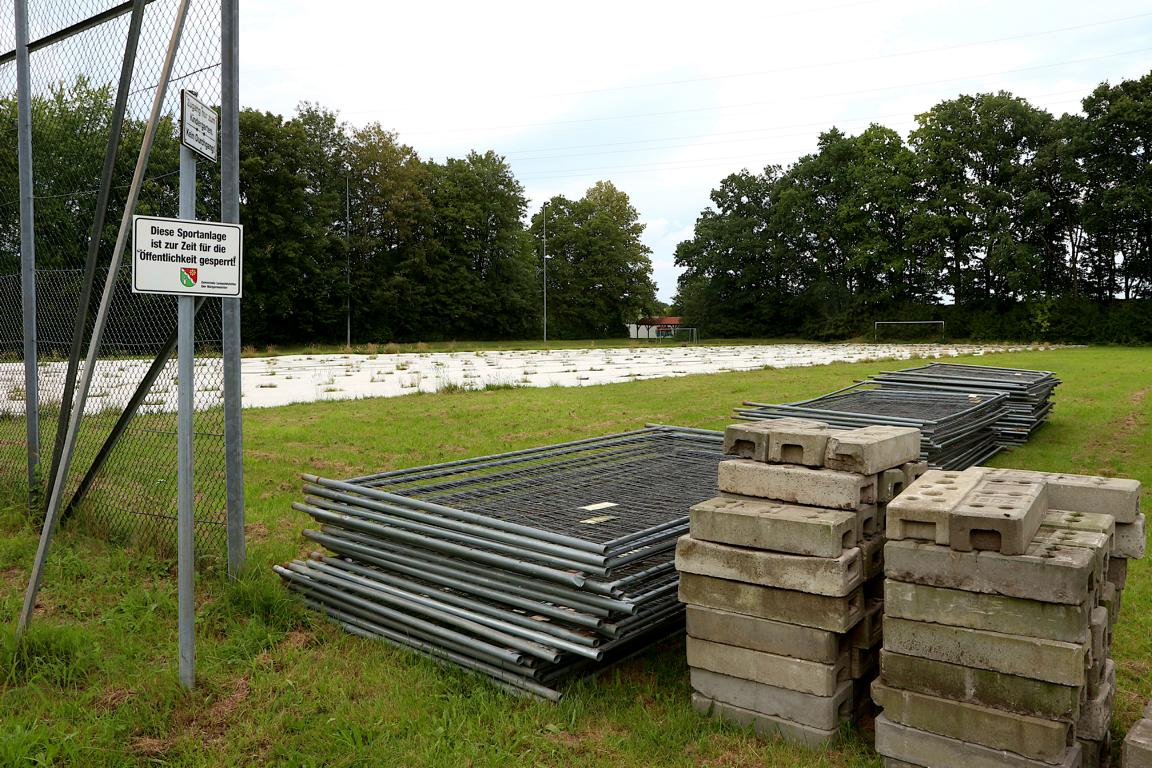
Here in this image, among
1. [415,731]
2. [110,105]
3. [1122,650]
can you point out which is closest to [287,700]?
[415,731]

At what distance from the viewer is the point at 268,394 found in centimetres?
1639

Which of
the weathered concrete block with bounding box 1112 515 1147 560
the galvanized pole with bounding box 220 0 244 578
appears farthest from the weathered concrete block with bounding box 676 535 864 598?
the galvanized pole with bounding box 220 0 244 578

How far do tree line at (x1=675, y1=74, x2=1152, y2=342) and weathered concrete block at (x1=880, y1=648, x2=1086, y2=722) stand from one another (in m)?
48.6

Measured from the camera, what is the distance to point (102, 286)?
247 inches

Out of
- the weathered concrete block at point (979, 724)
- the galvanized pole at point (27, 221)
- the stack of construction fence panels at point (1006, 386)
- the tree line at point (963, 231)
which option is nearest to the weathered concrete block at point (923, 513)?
the weathered concrete block at point (979, 724)

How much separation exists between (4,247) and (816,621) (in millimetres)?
8124

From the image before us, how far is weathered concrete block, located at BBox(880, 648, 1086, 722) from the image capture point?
288cm

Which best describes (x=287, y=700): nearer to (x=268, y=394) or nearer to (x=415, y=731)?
(x=415, y=731)

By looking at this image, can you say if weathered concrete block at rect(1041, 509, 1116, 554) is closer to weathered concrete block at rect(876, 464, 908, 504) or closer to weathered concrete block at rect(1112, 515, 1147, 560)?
weathered concrete block at rect(1112, 515, 1147, 560)

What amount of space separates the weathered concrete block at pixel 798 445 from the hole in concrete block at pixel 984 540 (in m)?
0.77

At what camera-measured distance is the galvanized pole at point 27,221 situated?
6.85m

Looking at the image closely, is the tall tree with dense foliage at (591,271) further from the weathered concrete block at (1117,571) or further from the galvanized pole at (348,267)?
the weathered concrete block at (1117,571)

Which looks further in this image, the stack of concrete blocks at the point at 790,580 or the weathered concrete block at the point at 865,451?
the weathered concrete block at the point at 865,451

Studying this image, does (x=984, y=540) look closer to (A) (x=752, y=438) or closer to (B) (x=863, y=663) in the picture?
(B) (x=863, y=663)
